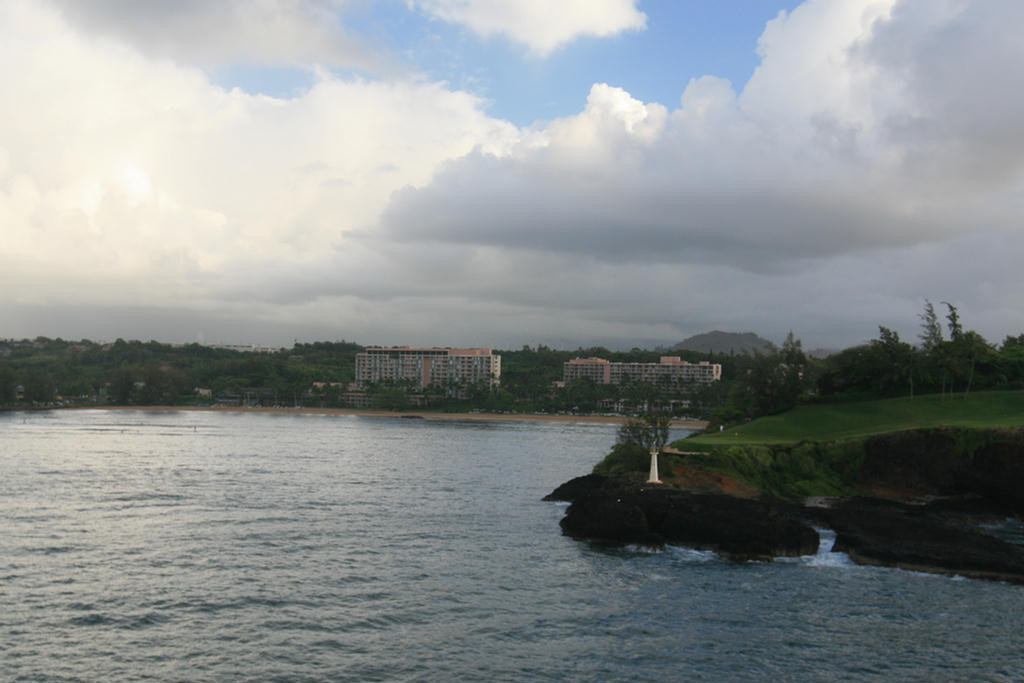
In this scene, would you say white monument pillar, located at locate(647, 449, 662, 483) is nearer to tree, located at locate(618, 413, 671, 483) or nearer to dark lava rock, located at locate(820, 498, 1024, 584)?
tree, located at locate(618, 413, 671, 483)

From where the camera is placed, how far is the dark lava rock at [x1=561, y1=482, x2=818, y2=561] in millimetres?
32188

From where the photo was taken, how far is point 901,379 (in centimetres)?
6456

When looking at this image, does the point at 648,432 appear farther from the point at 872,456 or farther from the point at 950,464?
the point at 950,464

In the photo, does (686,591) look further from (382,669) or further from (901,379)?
(901,379)

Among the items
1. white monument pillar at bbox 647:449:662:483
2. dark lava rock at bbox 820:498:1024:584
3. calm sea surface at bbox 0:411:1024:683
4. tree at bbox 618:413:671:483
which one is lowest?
calm sea surface at bbox 0:411:1024:683

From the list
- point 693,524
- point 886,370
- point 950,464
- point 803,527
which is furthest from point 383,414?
point 803,527

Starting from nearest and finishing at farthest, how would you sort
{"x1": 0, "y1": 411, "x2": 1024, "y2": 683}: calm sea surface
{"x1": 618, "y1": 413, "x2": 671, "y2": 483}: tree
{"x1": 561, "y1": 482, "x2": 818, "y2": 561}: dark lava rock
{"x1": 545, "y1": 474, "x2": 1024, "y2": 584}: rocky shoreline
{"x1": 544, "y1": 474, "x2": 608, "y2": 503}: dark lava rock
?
{"x1": 0, "y1": 411, "x2": 1024, "y2": 683}: calm sea surface < {"x1": 545, "y1": 474, "x2": 1024, "y2": 584}: rocky shoreline < {"x1": 561, "y1": 482, "x2": 818, "y2": 561}: dark lava rock < {"x1": 544, "y1": 474, "x2": 608, "y2": 503}: dark lava rock < {"x1": 618, "y1": 413, "x2": 671, "y2": 483}: tree

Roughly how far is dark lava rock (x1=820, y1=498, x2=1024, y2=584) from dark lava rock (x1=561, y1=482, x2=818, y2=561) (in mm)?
2237

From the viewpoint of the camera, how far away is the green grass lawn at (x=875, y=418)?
5191cm

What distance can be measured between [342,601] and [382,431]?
10021cm

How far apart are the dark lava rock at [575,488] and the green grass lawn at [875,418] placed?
646cm

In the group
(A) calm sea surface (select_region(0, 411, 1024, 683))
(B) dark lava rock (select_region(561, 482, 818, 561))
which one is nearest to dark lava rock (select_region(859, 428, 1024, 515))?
(B) dark lava rock (select_region(561, 482, 818, 561))

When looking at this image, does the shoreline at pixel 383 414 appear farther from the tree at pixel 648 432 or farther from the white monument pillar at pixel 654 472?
the white monument pillar at pixel 654 472

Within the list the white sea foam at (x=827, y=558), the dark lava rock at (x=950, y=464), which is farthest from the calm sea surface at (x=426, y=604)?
the dark lava rock at (x=950, y=464)
